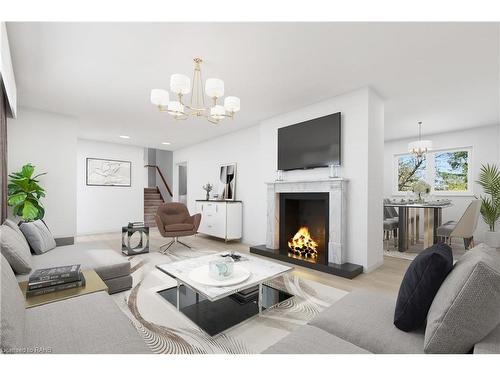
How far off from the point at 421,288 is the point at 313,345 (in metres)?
0.57

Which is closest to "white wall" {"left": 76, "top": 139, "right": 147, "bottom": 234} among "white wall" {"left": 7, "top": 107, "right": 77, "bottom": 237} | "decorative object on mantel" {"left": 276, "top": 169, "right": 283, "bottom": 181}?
"white wall" {"left": 7, "top": 107, "right": 77, "bottom": 237}

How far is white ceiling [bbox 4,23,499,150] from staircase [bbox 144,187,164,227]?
4.47 metres

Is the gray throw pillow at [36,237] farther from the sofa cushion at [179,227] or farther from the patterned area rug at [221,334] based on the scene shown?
the sofa cushion at [179,227]

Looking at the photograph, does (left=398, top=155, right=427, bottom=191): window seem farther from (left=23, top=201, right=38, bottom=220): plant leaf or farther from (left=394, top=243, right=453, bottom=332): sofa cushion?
(left=23, top=201, right=38, bottom=220): plant leaf

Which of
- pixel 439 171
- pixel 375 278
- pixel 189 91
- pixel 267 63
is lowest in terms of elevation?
pixel 375 278

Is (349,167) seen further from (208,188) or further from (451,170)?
(451,170)

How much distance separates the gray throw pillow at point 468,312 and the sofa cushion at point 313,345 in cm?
30

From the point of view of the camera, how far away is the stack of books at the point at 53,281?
166cm

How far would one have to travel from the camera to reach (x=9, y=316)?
0.96 m

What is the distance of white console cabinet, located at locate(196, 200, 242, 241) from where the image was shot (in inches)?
202

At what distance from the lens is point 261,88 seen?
3.23m

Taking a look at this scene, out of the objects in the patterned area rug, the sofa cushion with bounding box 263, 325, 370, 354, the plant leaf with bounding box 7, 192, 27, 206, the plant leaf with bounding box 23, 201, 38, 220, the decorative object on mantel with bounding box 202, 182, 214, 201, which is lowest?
the patterned area rug

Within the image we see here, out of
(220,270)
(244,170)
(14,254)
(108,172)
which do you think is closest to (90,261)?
(14,254)
